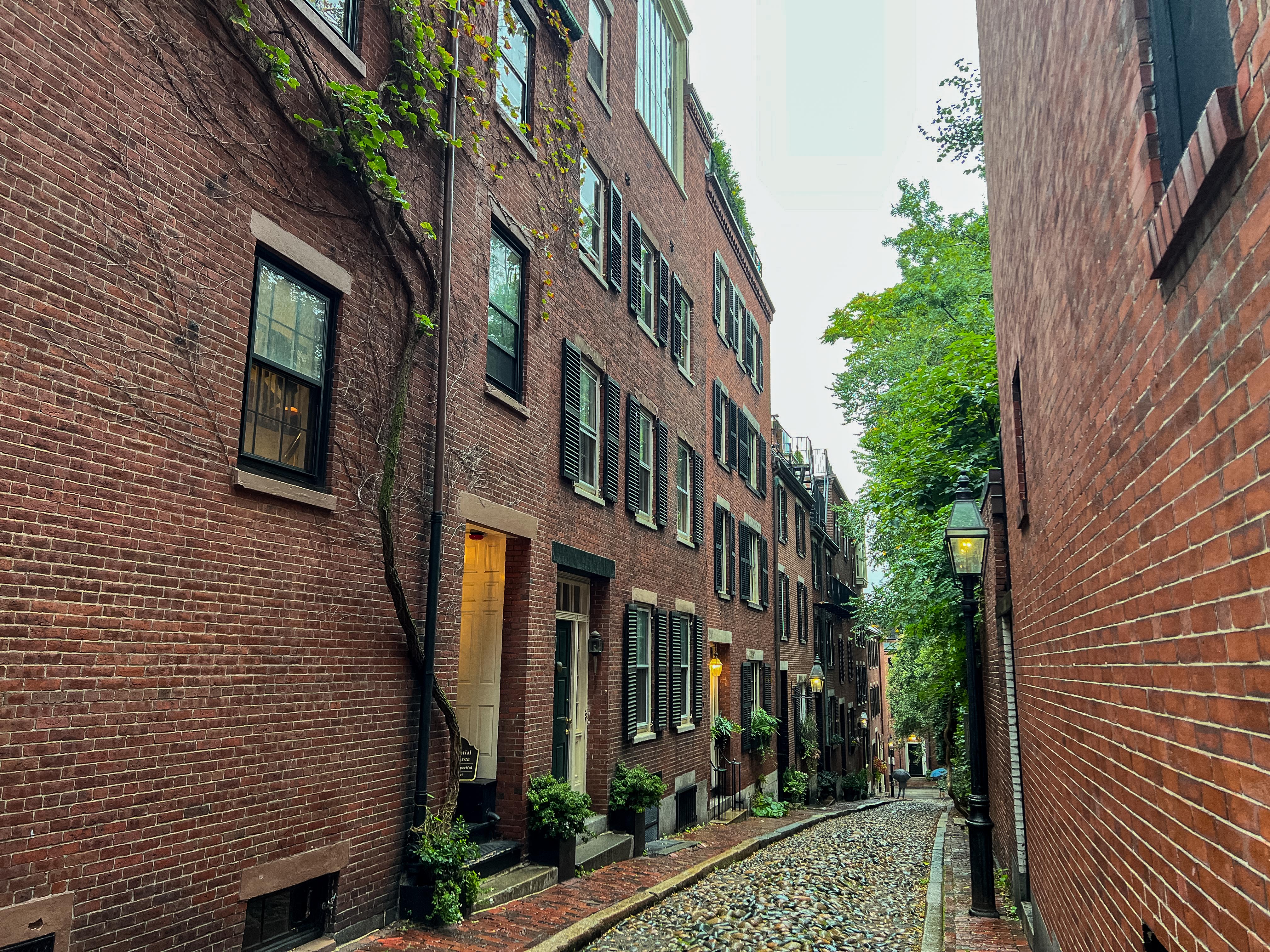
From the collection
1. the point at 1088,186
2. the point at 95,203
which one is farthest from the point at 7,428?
the point at 1088,186

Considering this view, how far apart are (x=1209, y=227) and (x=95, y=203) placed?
5.80 meters

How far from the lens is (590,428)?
13961 millimetres

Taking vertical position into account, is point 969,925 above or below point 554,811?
below

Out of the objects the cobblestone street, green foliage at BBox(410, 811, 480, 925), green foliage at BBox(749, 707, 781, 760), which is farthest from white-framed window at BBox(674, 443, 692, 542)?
green foliage at BBox(410, 811, 480, 925)

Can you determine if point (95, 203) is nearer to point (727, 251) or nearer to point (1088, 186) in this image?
point (1088, 186)

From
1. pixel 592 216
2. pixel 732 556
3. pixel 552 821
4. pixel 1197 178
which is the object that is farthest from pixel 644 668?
pixel 1197 178

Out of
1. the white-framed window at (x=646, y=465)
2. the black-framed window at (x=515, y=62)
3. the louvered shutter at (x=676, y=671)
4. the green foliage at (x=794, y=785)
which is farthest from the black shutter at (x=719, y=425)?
the black-framed window at (x=515, y=62)

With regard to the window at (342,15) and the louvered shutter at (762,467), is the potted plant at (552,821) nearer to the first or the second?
the window at (342,15)

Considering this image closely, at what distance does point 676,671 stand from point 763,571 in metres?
10.2


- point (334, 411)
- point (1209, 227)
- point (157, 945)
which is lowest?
point (157, 945)

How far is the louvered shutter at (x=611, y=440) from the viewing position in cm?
1427

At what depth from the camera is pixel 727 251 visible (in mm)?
24422

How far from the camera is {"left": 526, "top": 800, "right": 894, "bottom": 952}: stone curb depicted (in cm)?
810

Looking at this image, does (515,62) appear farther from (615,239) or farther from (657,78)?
(657,78)
